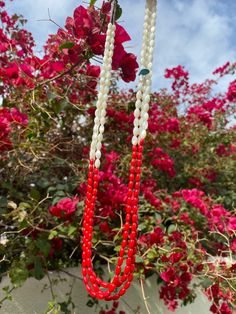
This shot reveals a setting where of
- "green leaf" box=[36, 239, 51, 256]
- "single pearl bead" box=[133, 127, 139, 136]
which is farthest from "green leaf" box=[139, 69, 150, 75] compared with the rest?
"green leaf" box=[36, 239, 51, 256]

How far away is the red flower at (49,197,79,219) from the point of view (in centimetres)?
166

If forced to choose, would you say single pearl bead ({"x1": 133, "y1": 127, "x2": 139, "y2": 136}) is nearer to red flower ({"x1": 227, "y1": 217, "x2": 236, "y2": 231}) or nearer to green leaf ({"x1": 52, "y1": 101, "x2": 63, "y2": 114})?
green leaf ({"x1": 52, "y1": 101, "x2": 63, "y2": 114})

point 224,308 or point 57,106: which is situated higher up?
point 57,106

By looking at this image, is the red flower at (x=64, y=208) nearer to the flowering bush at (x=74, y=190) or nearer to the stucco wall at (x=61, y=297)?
the flowering bush at (x=74, y=190)

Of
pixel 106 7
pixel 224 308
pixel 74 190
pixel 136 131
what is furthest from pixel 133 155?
pixel 224 308

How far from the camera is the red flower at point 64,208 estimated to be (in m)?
1.66

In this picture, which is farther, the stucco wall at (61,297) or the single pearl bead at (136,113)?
the stucco wall at (61,297)

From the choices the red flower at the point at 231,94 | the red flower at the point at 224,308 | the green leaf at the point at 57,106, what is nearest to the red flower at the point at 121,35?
the green leaf at the point at 57,106

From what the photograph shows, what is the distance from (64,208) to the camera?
1.66m

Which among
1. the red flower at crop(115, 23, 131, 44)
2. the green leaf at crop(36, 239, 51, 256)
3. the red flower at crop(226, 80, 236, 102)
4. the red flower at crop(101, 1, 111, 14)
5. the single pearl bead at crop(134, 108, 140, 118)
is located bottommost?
the green leaf at crop(36, 239, 51, 256)

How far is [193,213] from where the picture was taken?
229cm

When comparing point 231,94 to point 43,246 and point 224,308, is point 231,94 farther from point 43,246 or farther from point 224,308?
point 43,246

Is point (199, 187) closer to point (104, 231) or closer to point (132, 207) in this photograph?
point (104, 231)

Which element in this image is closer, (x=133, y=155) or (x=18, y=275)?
(x=133, y=155)
